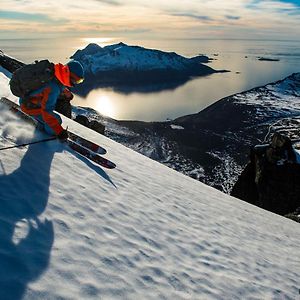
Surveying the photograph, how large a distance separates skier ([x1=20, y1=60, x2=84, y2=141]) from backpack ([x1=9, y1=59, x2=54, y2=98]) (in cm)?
14

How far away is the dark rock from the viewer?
87.8 ft

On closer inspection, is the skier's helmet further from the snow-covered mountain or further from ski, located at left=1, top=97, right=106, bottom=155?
the snow-covered mountain

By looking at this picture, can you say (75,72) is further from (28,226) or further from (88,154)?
(28,226)

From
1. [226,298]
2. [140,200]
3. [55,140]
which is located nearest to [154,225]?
[140,200]

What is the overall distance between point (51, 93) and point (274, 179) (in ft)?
75.0

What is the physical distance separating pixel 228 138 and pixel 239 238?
111875 mm

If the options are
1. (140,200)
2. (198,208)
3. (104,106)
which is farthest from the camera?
(104,106)

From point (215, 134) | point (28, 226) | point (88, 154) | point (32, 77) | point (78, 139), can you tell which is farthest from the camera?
point (215, 134)

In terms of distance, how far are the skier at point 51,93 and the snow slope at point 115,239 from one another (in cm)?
68

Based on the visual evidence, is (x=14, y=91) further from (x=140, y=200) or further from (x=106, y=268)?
(x=106, y=268)

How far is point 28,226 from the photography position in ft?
16.1

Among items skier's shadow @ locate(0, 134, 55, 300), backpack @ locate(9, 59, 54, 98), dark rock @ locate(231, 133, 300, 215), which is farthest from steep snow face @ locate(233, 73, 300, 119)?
skier's shadow @ locate(0, 134, 55, 300)

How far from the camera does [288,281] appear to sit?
23.0 ft

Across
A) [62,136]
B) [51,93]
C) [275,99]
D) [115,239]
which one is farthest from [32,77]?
[275,99]
